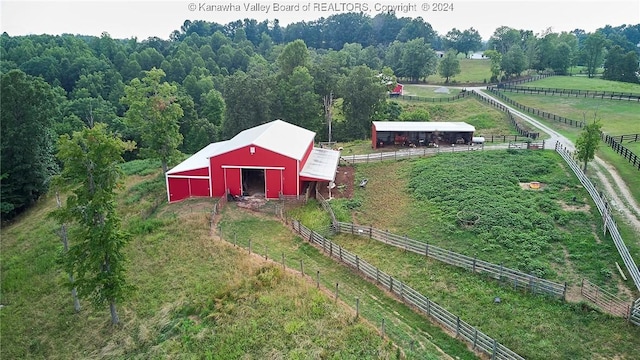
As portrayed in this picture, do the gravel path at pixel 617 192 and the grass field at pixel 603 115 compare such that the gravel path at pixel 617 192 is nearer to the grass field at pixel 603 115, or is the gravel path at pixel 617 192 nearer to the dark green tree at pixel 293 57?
the grass field at pixel 603 115

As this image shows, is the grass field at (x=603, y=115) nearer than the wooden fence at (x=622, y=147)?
No

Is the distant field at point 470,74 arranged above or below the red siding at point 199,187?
above

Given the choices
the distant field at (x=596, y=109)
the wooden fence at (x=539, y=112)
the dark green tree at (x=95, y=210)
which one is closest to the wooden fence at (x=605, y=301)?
the dark green tree at (x=95, y=210)

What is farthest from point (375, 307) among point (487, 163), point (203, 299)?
point (487, 163)

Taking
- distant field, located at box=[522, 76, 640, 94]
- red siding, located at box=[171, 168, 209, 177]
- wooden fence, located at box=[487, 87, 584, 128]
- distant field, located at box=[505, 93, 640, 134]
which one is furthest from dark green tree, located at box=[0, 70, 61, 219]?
distant field, located at box=[522, 76, 640, 94]

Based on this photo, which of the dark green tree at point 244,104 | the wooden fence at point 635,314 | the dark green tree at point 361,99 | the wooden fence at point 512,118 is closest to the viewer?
the wooden fence at point 635,314

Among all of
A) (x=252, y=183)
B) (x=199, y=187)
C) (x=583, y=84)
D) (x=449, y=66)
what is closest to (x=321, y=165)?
(x=252, y=183)

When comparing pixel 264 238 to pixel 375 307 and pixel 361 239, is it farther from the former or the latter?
pixel 375 307
